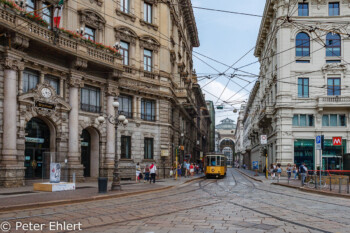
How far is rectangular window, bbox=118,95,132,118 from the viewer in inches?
1211

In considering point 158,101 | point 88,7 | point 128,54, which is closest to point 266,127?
point 158,101

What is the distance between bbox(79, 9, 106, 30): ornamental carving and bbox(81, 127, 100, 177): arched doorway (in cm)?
769

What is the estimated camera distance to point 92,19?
27.9 m

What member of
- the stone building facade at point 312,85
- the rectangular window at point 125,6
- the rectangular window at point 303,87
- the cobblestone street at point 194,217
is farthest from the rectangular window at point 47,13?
the rectangular window at point 303,87

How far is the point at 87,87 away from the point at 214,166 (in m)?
17.9

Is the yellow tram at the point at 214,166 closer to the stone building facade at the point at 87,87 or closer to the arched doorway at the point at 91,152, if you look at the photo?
the stone building facade at the point at 87,87

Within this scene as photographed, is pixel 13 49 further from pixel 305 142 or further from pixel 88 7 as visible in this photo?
pixel 305 142

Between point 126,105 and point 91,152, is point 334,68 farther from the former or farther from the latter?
point 91,152

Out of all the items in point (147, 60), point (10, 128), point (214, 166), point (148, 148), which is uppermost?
point (147, 60)

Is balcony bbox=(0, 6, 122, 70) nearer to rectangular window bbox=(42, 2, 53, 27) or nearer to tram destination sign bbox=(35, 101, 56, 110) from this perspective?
rectangular window bbox=(42, 2, 53, 27)

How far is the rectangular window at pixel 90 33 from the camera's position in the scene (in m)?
27.6

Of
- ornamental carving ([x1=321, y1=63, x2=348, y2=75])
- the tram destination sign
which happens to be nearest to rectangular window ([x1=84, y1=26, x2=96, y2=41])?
the tram destination sign

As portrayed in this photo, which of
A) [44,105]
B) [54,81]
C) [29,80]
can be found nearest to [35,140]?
[44,105]

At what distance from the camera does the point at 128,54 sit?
31.7 meters
